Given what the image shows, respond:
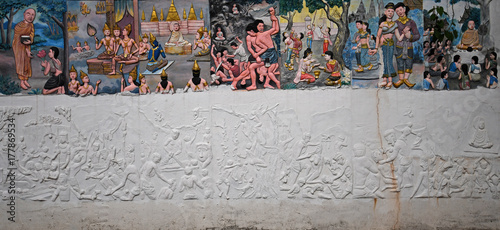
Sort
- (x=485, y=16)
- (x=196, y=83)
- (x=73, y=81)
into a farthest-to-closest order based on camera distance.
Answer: (x=73, y=81) → (x=196, y=83) → (x=485, y=16)

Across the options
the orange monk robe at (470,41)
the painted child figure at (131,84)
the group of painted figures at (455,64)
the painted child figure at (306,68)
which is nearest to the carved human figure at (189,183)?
the painted child figure at (131,84)

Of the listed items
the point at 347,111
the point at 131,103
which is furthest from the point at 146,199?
the point at 347,111

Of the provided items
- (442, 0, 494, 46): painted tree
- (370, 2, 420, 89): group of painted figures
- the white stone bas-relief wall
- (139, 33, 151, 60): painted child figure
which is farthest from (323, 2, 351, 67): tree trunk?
(139, 33, 151, 60): painted child figure

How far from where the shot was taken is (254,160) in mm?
8352

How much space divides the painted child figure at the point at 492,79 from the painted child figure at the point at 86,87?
6717mm

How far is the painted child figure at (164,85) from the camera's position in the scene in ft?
27.7

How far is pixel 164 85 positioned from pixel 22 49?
2.61 m

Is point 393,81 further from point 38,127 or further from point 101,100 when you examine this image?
point 38,127

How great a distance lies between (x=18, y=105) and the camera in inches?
336

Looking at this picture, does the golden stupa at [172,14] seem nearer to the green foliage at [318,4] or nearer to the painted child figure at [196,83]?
the painted child figure at [196,83]

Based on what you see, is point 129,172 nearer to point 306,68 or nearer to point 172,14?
point 172,14

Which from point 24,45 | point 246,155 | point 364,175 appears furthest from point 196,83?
point 364,175

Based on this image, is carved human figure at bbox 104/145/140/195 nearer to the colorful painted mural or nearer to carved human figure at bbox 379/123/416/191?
carved human figure at bbox 379/123/416/191

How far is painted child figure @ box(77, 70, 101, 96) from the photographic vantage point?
28.0 ft
